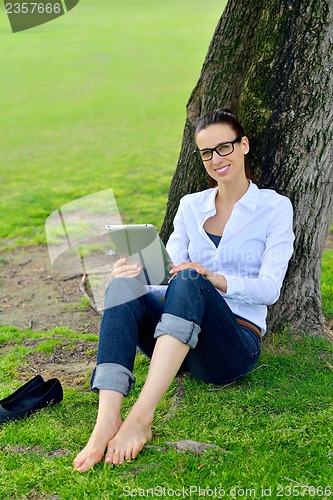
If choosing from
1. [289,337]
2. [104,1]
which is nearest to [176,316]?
[289,337]

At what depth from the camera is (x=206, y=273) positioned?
3406 millimetres

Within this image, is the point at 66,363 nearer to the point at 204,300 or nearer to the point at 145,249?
the point at 145,249

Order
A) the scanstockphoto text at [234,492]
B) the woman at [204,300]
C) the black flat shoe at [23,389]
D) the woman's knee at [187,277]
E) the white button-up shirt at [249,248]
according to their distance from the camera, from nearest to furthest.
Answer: the scanstockphoto text at [234,492] < the woman at [204,300] < the woman's knee at [187,277] < the white button-up shirt at [249,248] < the black flat shoe at [23,389]

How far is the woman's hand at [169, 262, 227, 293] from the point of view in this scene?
134 inches

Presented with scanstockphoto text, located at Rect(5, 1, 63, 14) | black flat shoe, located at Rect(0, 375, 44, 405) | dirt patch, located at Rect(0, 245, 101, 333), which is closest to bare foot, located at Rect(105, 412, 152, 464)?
black flat shoe, located at Rect(0, 375, 44, 405)

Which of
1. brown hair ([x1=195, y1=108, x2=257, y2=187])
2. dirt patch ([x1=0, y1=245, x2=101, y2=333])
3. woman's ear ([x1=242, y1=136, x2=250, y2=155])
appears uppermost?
brown hair ([x1=195, y1=108, x2=257, y2=187])

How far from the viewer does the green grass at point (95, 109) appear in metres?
8.85

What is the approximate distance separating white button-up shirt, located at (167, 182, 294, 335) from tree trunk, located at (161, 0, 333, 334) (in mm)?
336

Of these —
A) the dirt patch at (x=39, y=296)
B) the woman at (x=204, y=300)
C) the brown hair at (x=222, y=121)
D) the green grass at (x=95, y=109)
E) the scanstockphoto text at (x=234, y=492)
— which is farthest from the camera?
the green grass at (x=95, y=109)

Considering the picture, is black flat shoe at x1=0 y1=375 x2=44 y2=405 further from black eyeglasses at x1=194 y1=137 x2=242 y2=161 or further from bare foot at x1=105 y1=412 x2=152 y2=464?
black eyeglasses at x1=194 y1=137 x2=242 y2=161

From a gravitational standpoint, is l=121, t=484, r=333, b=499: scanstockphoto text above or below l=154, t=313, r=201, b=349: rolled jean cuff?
below

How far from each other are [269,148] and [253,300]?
38.1 inches

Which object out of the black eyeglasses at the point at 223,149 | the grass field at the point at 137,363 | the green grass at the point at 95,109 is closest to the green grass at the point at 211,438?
the grass field at the point at 137,363

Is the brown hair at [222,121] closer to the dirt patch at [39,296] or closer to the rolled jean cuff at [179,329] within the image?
the rolled jean cuff at [179,329]
